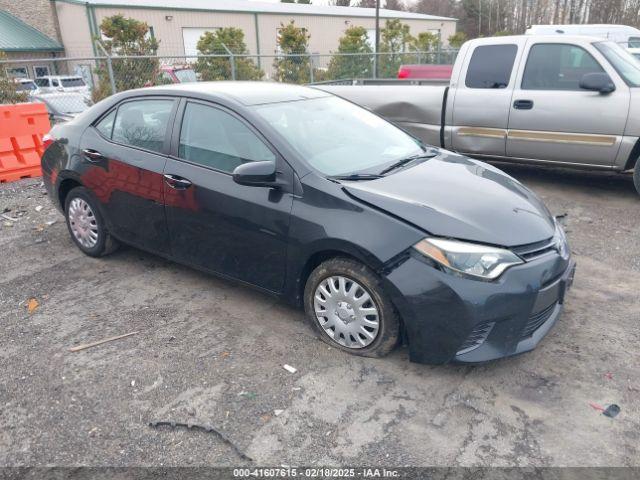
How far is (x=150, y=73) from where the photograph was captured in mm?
12781

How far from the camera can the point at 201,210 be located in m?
3.83

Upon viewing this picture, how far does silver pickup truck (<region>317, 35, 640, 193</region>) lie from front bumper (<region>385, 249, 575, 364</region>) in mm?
3781

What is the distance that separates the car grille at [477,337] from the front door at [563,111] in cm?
425

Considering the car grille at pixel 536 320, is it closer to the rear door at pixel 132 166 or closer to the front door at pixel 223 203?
the front door at pixel 223 203

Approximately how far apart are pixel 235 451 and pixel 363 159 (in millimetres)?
2152

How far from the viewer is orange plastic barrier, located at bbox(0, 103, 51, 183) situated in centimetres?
771

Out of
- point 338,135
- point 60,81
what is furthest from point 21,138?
point 60,81

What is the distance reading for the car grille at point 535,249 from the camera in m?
3.01

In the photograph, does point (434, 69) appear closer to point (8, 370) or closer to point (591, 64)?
point (591, 64)

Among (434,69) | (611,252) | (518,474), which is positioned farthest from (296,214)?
(434,69)

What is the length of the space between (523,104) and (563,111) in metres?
0.49

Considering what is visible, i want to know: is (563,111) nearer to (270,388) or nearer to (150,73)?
(270,388)

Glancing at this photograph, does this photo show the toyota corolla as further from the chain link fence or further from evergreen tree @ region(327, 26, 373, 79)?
evergreen tree @ region(327, 26, 373, 79)

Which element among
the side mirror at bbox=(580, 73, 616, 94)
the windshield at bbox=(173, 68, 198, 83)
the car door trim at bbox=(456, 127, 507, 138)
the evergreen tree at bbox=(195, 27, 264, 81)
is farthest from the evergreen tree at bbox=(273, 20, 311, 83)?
the side mirror at bbox=(580, 73, 616, 94)
